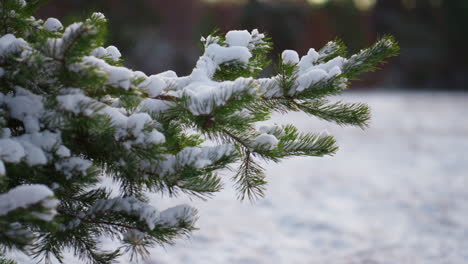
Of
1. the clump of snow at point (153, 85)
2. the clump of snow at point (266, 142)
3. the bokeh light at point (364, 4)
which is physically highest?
the bokeh light at point (364, 4)

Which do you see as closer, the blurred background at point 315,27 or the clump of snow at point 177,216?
the clump of snow at point 177,216

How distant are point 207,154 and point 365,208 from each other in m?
3.03

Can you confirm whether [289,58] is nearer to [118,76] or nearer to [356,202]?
[118,76]

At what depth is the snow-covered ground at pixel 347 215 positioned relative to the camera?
2730 mm

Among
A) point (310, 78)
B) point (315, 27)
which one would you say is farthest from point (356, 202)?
point (315, 27)

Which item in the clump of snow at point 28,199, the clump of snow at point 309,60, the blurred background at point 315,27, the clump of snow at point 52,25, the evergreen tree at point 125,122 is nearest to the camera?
the clump of snow at point 28,199

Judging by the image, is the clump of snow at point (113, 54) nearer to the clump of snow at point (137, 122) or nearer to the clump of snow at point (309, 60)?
the clump of snow at point (137, 122)

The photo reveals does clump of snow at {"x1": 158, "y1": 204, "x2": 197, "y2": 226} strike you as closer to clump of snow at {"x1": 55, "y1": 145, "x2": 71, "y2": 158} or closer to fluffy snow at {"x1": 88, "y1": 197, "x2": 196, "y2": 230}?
fluffy snow at {"x1": 88, "y1": 197, "x2": 196, "y2": 230}

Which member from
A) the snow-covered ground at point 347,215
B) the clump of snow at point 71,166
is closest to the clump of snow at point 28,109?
the clump of snow at point 71,166

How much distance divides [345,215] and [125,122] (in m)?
2.88

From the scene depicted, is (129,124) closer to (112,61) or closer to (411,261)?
(112,61)

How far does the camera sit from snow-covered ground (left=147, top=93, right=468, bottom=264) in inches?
107

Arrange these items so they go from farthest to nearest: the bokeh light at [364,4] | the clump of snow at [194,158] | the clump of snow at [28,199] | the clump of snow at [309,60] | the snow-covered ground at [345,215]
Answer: the bokeh light at [364,4] → the snow-covered ground at [345,215] → the clump of snow at [309,60] → the clump of snow at [194,158] → the clump of snow at [28,199]

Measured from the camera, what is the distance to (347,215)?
371cm
